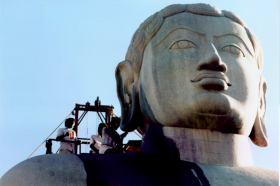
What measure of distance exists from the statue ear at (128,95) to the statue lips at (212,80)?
70 centimetres

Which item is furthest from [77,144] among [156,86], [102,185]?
[102,185]

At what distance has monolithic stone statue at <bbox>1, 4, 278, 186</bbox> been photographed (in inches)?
209

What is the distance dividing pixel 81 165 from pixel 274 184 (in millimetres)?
1506

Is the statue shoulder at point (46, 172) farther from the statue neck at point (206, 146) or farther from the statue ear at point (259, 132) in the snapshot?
the statue ear at point (259, 132)

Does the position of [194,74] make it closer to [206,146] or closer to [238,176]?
[206,146]

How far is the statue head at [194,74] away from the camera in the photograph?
5.67 meters

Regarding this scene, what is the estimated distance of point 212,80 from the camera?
565cm

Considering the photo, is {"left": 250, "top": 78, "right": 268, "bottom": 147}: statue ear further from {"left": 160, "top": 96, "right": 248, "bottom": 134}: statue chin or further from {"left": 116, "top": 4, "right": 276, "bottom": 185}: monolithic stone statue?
{"left": 160, "top": 96, "right": 248, "bottom": 134}: statue chin

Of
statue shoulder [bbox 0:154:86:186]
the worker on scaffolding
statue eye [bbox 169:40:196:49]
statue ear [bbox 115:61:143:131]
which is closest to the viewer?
statue shoulder [bbox 0:154:86:186]

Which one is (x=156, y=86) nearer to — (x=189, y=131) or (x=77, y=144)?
(x=189, y=131)

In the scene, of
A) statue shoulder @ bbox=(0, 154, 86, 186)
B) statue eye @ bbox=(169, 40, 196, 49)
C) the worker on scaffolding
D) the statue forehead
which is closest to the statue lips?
statue eye @ bbox=(169, 40, 196, 49)

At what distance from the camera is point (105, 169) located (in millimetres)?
5305

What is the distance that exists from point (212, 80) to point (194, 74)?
17 centimetres

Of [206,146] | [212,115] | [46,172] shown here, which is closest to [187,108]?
[212,115]
